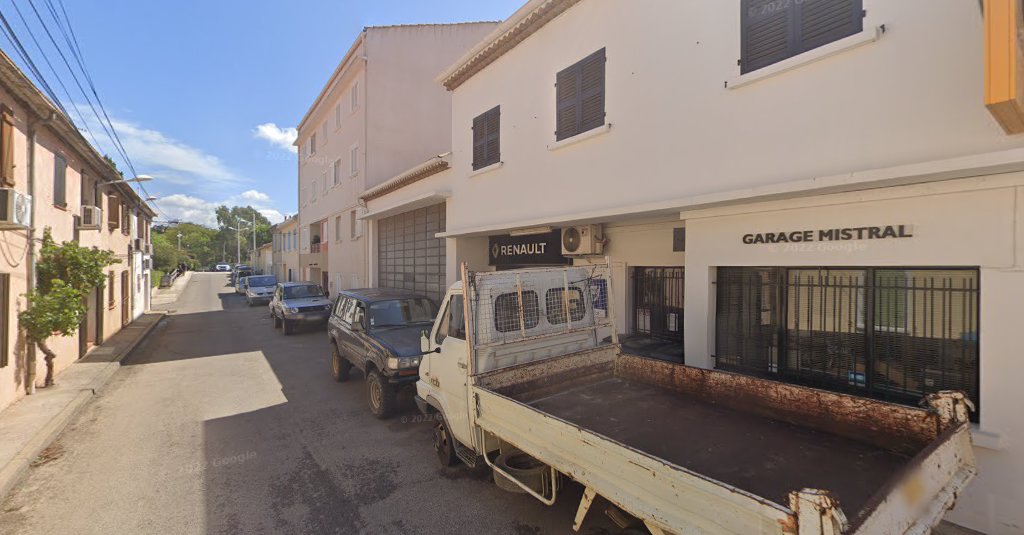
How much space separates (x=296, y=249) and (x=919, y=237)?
103ft

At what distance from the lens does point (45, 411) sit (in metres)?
6.35

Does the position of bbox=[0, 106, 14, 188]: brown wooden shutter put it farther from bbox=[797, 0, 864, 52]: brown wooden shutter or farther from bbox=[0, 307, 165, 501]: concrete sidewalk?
bbox=[797, 0, 864, 52]: brown wooden shutter

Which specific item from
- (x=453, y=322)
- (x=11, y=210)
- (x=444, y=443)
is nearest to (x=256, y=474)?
(x=444, y=443)

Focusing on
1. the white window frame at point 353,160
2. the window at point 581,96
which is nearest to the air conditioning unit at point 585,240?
the window at point 581,96

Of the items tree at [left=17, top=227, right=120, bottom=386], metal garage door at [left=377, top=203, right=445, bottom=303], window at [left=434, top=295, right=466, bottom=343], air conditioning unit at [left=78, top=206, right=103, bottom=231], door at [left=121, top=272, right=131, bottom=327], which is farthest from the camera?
door at [left=121, top=272, right=131, bottom=327]

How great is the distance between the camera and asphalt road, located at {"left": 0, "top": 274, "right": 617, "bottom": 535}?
3863 millimetres

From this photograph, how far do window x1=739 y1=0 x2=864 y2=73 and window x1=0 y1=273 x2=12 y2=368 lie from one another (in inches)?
407

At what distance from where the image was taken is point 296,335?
14.5m

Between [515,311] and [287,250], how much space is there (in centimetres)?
3363

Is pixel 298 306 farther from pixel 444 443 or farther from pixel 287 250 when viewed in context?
pixel 287 250

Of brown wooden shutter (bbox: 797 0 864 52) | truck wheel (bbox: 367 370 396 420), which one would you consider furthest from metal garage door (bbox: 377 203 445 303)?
brown wooden shutter (bbox: 797 0 864 52)

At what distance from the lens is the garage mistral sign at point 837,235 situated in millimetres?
3959

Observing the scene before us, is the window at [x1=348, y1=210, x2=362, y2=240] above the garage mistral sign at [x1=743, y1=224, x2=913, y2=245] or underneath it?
above

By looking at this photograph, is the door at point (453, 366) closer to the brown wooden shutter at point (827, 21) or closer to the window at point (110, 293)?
the brown wooden shutter at point (827, 21)
